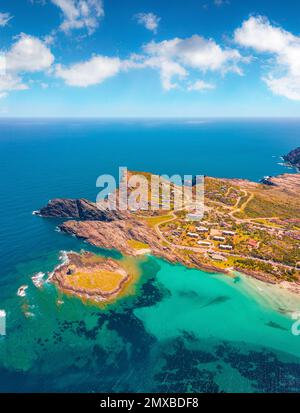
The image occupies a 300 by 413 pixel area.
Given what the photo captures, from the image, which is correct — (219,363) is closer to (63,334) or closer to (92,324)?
(92,324)

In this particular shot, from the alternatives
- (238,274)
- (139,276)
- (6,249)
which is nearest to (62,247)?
(6,249)

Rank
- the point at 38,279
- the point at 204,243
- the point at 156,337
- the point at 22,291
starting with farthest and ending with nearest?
the point at 204,243 < the point at 38,279 < the point at 22,291 < the point at 156,337

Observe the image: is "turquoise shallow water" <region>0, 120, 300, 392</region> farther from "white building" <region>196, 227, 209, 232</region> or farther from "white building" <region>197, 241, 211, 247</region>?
"white building" <region>196, 227, 209, 232</region>

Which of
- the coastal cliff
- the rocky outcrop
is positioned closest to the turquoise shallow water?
the coastal cliff

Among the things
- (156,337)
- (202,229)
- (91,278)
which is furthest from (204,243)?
(156,337)

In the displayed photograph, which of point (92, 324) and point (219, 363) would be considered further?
point (92, 324)

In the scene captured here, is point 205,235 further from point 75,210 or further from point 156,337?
point 75,210

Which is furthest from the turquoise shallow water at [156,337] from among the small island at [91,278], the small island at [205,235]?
the small island at [205,235]
